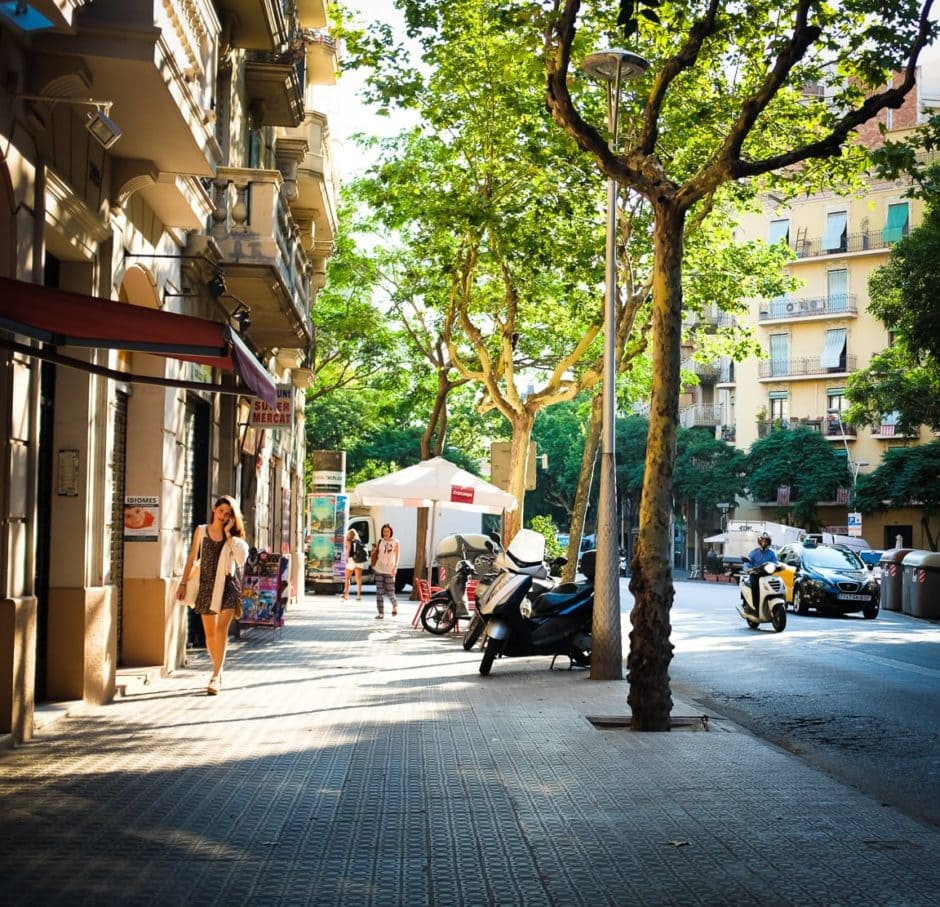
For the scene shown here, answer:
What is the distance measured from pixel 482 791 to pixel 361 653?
34.9 feet

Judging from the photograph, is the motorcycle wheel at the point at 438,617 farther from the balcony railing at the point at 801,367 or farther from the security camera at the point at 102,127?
the balcony railing at the point at 801,367

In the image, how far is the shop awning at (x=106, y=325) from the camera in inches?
333

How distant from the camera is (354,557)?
133ft

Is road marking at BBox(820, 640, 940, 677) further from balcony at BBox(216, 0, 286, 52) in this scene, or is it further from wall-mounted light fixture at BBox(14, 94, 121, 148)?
balcony at BBox(216, 0, 286, 52)

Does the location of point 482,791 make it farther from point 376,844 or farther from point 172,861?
point 172,861

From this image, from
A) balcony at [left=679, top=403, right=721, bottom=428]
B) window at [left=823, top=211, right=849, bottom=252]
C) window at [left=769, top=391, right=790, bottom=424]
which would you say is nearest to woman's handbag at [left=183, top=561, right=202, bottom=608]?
window at [left=769, top=391, right=790, bottom=424]

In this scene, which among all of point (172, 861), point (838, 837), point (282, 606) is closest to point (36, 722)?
point (172, 861)

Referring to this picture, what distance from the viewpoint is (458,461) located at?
69625 mm

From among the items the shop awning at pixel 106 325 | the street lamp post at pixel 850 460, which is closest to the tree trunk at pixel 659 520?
the shop awning at pixel 106 325

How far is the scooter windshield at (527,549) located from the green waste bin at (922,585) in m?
18.1

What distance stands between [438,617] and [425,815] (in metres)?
16.0

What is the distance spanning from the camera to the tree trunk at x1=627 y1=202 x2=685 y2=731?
11.0 metres

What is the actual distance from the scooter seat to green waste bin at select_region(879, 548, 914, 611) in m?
20.6

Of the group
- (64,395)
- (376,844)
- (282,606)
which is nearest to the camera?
(376,844)
